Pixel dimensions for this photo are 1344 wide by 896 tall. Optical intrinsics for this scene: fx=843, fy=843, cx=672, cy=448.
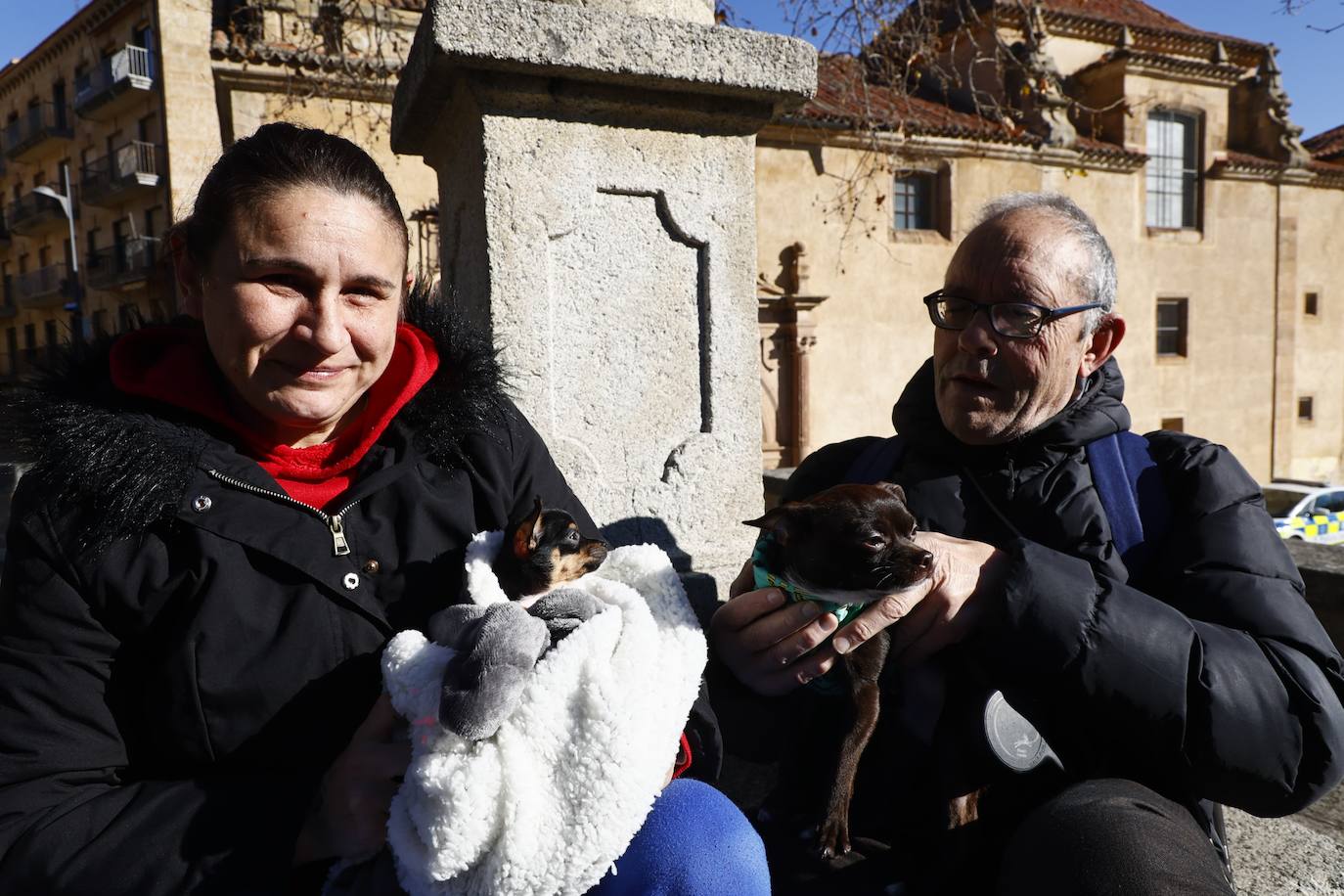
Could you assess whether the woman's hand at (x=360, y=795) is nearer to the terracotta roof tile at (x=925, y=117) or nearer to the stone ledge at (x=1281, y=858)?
the stone ledge at (x=1281, y=858)

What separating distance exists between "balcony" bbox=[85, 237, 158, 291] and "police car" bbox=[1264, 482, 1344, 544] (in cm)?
2382

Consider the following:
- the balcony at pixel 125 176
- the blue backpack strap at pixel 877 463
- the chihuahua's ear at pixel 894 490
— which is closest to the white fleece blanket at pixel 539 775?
the chihuahua's ear at pixel 894 490

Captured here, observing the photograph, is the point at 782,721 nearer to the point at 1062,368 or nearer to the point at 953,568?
the point at 953,568

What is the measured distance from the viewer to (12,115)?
32.3 meters

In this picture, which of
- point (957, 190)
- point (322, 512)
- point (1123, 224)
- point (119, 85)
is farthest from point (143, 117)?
point (322, 512)

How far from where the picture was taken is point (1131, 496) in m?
2.02

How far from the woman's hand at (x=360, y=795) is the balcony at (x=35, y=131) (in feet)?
111

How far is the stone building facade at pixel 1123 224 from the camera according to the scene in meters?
16.5

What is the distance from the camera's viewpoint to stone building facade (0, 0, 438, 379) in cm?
940

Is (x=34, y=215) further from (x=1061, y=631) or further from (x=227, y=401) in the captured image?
(x=1061, y=631)

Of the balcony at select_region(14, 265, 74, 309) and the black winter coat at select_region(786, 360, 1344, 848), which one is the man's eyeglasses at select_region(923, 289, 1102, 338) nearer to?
the black winter coat at select_region(786, 360, 1344, 848)

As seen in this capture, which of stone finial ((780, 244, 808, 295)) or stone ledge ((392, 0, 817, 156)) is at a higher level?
stone finial ((780, 244, 808, 295))

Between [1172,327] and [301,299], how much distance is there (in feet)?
79.3

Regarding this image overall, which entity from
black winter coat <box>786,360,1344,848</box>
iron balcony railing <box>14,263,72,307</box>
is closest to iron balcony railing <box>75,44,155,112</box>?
iron balcony railing <box>14,263,72,307</box>
